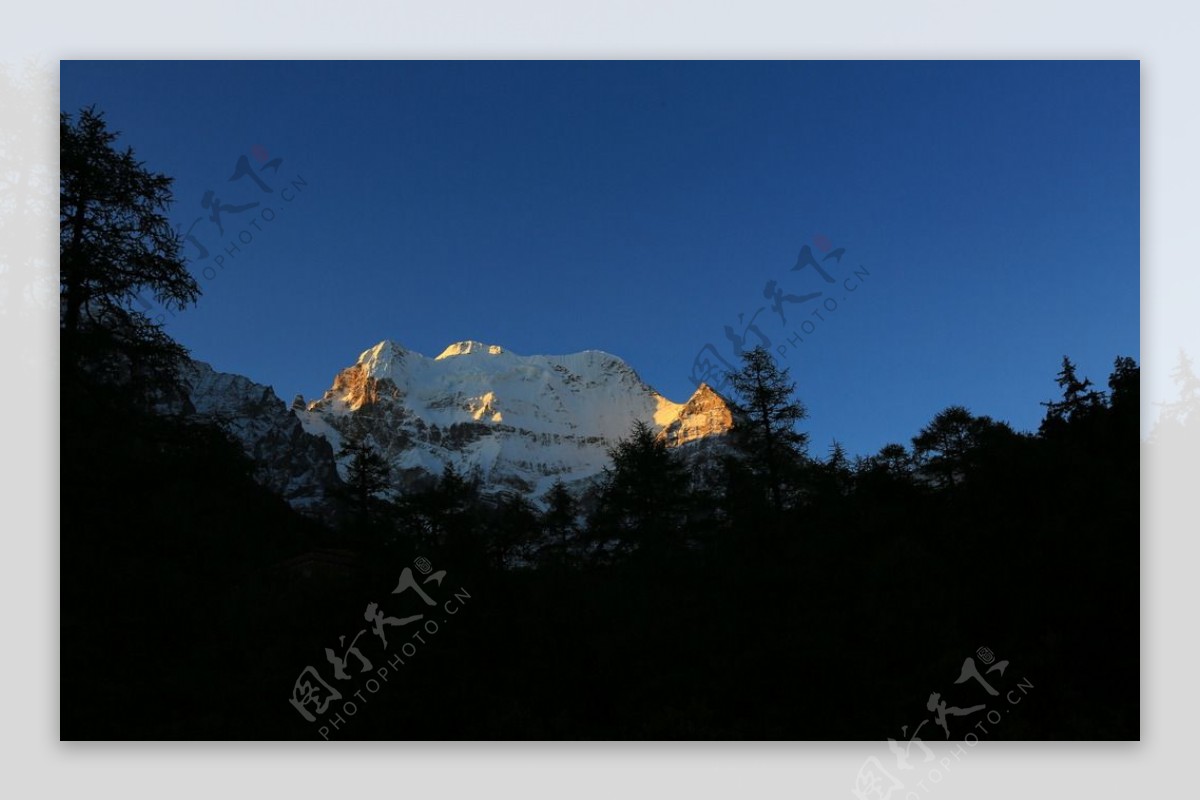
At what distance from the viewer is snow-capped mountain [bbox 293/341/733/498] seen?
6.56m

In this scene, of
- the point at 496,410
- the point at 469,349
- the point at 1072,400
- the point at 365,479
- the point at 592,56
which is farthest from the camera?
the point at 365,479

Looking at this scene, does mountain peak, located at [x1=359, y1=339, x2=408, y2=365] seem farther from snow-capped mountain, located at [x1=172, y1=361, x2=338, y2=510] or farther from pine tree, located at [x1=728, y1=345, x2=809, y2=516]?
pine tree, located at [x1=728, y1=345, x2=809, y2=516]
